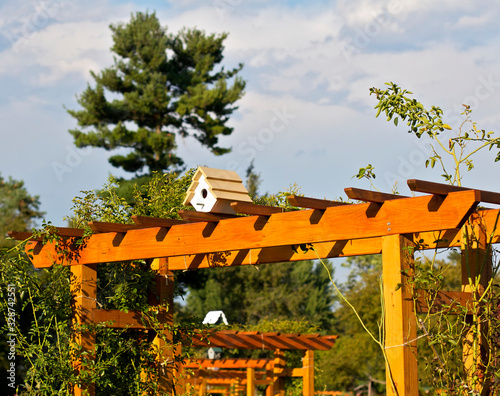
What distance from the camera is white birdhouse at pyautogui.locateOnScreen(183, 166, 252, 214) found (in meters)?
4.46

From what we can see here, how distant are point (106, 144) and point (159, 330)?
15231 mm

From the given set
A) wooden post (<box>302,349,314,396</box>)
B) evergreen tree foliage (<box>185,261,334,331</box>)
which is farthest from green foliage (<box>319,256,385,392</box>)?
wooden post (<box>302,349,314,396</box>)

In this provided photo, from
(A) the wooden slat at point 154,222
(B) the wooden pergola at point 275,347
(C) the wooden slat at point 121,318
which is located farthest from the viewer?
(B) the wooden pergola at point 275,347

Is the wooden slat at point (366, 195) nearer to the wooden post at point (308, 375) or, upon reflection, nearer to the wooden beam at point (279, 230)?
the wooden beam at point (279, 230)

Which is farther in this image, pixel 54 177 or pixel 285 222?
pixel 54 177

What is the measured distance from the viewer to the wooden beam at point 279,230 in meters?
3.59

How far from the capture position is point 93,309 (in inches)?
217

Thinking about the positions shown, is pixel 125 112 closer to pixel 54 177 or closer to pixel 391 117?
pixel 54 177

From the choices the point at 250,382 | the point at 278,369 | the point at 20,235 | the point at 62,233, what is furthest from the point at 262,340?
the point at 20,235

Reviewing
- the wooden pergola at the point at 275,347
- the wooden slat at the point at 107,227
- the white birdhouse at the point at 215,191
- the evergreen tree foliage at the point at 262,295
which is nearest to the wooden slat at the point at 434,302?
the white birdhouse at the point at 215,191

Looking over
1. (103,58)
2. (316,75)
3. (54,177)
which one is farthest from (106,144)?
(316,75)

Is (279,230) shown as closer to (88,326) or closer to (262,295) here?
(88,326)

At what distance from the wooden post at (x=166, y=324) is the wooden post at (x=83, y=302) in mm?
630

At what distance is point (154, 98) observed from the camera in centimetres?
2003
